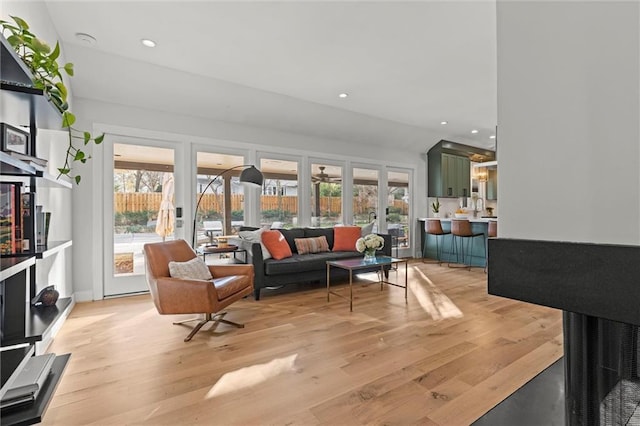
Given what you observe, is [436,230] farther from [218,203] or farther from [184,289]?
[184,289]

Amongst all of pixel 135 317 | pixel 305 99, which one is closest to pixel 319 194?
pixel 305 99

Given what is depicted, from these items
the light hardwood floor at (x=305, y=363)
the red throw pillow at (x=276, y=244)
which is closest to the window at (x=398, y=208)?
the red throw pillow at (x=276, y=244)

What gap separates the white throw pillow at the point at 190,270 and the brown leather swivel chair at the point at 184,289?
3.4 inches

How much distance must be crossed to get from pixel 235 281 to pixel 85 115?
2.99m

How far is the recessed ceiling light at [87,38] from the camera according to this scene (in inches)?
120

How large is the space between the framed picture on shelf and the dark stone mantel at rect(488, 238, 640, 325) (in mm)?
1685

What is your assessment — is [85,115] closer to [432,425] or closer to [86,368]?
[86,368]

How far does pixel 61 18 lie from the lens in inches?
110

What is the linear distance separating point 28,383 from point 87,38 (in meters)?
3.39

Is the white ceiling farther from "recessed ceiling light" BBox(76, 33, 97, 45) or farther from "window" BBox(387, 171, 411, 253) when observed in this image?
"window" BBox(387, 171, 411, 253)

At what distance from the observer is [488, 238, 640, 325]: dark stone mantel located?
543 millimetres

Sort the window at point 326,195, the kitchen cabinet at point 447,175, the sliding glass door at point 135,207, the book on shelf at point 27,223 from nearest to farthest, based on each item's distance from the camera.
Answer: the book on shelf at point 27,223 → the sliding glass door at point 135,207 → the window at point 326,195 → the kitchen cabinet at point 447,175

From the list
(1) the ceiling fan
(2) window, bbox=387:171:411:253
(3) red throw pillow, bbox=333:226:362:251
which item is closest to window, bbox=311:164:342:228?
(1) the ceiling fan

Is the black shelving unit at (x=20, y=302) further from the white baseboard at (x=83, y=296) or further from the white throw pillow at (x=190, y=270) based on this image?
the white baseboard at (x=83, y=296)
